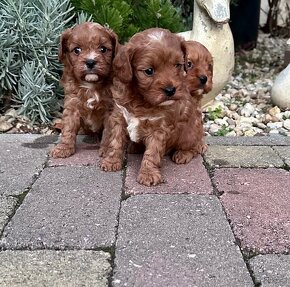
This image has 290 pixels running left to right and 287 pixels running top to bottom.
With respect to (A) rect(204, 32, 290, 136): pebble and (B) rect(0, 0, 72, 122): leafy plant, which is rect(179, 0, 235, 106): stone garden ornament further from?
(B) rect(0, 0, 72, 122): leafy plant

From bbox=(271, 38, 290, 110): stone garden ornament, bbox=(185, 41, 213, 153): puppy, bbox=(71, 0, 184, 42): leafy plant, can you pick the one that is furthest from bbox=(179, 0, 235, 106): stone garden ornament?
bbox=(185, 41, 213, 153): puppy

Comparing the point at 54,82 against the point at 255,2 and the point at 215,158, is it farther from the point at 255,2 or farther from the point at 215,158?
the point at 255,2

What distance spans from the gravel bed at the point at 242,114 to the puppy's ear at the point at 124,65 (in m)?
1.44

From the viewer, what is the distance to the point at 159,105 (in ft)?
10.00

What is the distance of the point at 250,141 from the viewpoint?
3.93m

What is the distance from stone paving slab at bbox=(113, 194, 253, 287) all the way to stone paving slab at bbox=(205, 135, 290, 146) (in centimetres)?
107

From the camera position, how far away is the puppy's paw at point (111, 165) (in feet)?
10.7

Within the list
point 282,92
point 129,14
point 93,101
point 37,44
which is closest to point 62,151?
point 93,101

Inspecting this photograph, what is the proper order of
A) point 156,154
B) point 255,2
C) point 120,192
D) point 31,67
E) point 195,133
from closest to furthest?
point 120,192, point 156,154, point 195,133, point 31,67, point 255,2

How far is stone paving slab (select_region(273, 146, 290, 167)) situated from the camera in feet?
11.5

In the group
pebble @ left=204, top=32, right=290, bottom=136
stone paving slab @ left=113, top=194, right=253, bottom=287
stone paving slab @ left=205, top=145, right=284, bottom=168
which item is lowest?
pebble @ left=204, top=32, right=290, bottom=136

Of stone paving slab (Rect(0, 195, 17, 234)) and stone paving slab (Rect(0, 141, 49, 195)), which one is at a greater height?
stone paving slab (Rect(0, 195, 17, 234))

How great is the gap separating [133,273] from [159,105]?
1181mm

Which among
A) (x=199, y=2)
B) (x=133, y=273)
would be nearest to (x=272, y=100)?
(x=199, y=2)
